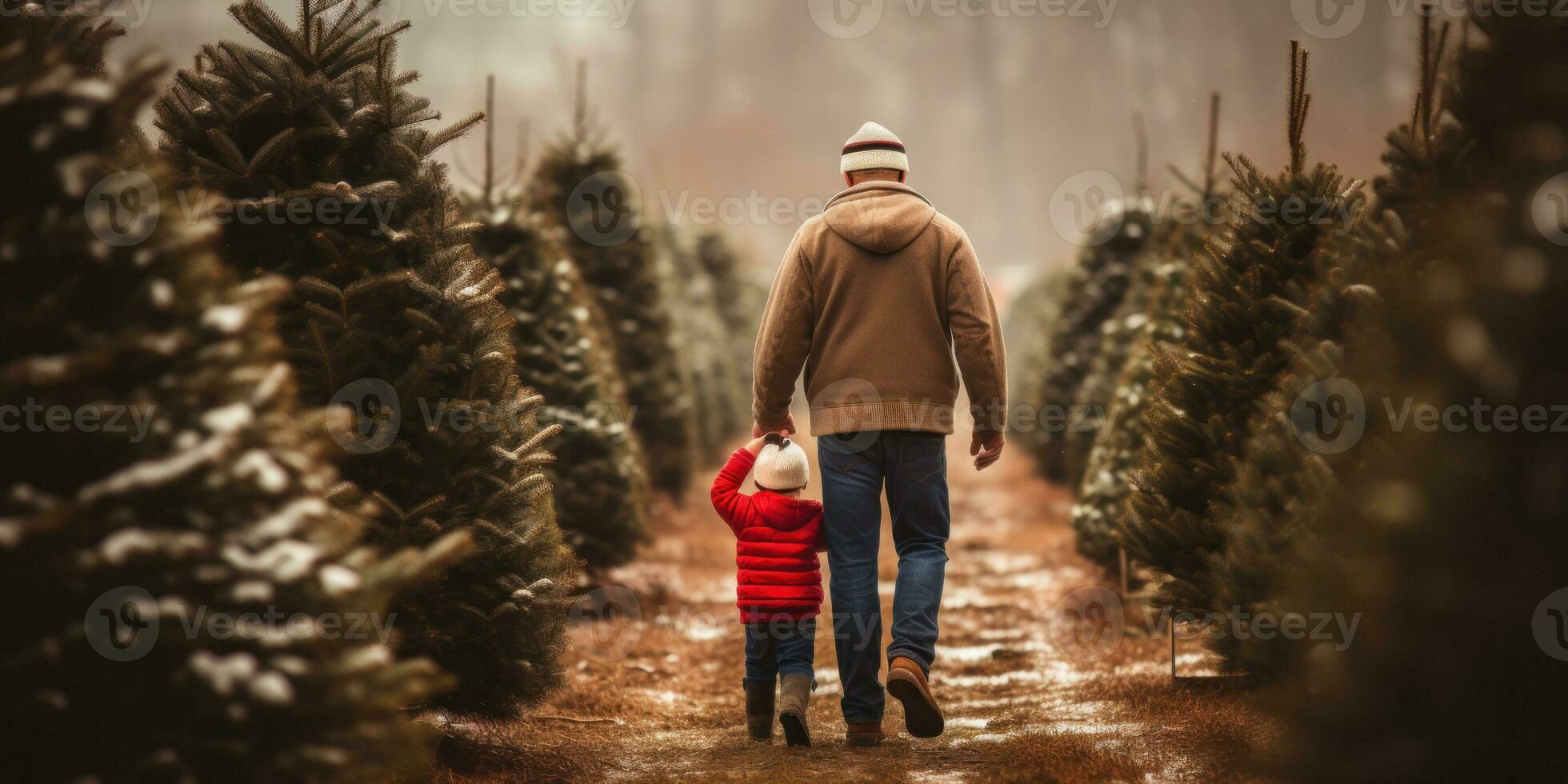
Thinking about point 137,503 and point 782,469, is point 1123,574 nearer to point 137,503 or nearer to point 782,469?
point 782,469

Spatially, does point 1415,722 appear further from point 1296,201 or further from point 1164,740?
point 1296,201

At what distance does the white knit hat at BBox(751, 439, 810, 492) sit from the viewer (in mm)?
4828

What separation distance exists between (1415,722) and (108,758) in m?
2.78

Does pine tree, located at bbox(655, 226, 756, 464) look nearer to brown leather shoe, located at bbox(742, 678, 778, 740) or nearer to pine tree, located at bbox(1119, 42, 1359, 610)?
pine tree, located at bbox(1119, 42, 1359, 610)

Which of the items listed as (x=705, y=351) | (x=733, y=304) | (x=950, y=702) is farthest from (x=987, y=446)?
(x=733, y=304)

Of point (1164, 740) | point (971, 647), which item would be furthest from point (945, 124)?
point (1164, 740)

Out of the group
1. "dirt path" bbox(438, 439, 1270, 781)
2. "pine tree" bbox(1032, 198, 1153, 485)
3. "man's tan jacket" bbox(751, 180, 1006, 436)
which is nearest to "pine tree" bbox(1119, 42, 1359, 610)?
"dirt path" bbox(438, 439, 1270, 781)

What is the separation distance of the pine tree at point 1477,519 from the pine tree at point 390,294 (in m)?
3.03

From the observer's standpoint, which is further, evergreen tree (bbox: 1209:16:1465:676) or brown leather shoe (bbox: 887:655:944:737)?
brown leather shoe (bbox: 887:655:944:737)

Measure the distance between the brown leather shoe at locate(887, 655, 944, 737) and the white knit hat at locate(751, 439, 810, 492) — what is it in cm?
84

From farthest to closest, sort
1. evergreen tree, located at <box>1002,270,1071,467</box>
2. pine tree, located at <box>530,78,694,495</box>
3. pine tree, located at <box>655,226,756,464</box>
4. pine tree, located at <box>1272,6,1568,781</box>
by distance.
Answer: pine tree, located at <box>655,226,756,464</box>
evergreen tree, located at <box>1002,270,1071,467</box>
pine tree, located at <box>530,78,694,495</box>
pine tree, located at <box>1272,6,1568,781</box>

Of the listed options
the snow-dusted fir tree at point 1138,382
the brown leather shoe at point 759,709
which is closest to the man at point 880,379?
the brown leather shoe at point 759,709

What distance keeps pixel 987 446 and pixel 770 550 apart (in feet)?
3.36

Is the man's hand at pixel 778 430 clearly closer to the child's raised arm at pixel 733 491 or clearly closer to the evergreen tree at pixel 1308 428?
the child's raised arm at pixel 733 491
